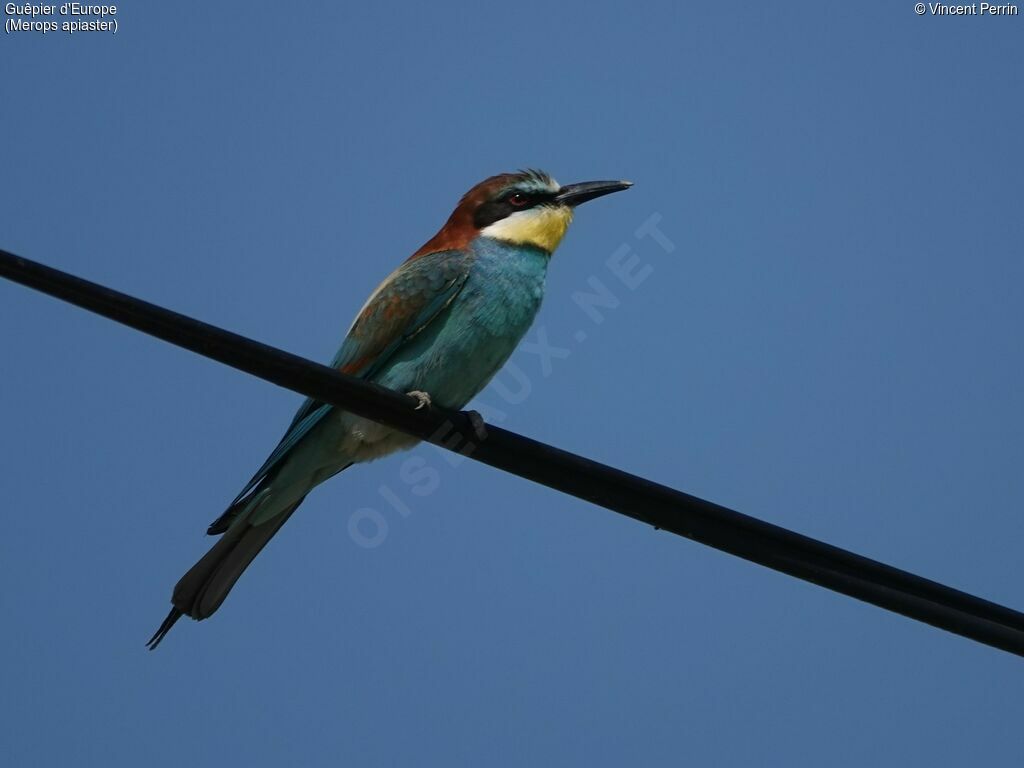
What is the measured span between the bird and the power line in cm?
107

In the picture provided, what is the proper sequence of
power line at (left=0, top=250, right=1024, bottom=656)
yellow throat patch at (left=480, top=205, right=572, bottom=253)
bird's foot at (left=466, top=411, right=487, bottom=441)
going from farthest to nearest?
yellow throat patch at (left=480, top=205, right=572, bottom=253) < bird's foot at (left=466, top=411, right=487, bottom=441) < power line at (left=0, top=250, right=1024, bottom=656)

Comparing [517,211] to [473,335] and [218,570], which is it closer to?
[473,335]

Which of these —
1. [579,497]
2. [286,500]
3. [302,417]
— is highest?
[579,497]

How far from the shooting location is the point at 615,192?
15.1ft

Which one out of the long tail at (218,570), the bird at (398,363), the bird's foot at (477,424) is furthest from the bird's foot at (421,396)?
the long tail at (218,570)

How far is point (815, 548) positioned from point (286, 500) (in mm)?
1937

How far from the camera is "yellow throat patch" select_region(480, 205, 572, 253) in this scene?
4.17m

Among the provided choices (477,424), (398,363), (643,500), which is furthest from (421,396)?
(643,500)

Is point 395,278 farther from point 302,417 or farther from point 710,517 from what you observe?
point 710,517

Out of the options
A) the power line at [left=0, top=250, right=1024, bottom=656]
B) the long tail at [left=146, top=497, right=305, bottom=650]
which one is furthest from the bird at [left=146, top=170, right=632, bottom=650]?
the power line at [left=0, top=250, right=1024, bottom=656]

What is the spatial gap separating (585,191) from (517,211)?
0.32 m

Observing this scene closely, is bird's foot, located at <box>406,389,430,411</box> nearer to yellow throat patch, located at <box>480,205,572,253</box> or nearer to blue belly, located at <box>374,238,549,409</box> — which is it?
blue belly, located at <box>374,238,549,409</box>

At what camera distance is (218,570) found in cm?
379

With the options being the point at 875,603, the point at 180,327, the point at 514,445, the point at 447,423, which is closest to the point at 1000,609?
the point at 875,603
